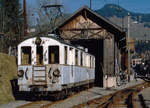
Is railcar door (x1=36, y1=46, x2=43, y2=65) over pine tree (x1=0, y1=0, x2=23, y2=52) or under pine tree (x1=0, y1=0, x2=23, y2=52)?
under

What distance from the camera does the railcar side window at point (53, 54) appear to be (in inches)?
636

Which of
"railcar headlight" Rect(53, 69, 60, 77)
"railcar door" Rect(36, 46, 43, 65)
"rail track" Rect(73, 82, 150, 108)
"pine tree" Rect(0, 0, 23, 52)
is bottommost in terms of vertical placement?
"rail track" Rect(73, 82, 150, 108)

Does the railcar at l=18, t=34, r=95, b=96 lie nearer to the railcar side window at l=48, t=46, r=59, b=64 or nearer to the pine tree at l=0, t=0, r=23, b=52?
the railcar side window at l=48, t=46, r=59, b=64

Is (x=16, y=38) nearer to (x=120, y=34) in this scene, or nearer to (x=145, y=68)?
(x=120, y=34)

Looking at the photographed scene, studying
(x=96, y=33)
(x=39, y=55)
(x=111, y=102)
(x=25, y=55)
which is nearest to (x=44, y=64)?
(x=39, y=55)

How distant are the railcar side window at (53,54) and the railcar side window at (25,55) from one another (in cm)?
113

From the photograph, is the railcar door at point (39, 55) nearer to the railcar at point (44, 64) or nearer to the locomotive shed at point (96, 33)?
the railcar at point (44, 64)

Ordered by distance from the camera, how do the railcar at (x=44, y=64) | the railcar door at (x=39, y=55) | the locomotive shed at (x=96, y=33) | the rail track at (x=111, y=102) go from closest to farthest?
1. the rail track at (x=111, y=102)
2. the railcar at (x=44, y=64)
3. the railcar door at (x=39, y=55)
4. the locomotive shed at (x=96, y=33)

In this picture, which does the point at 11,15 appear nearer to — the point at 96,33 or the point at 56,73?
the point at 96,33

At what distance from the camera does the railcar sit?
15.7 metres

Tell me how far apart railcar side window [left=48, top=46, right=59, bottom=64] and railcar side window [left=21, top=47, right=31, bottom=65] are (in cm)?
113

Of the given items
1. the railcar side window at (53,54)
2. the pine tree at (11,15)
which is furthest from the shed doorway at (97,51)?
the railcar side window at (53,54)

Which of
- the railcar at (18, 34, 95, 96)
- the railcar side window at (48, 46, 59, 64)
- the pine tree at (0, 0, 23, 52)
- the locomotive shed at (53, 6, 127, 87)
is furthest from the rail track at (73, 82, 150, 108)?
the pine tree at (0, 0, 23, 52)

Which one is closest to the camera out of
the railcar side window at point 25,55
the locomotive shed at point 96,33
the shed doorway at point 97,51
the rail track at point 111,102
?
the rail track at point 111,102
